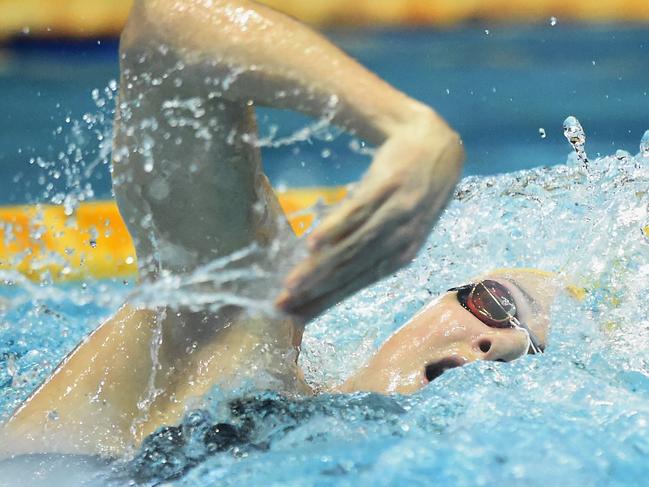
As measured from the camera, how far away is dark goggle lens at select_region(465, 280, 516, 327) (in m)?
1.29

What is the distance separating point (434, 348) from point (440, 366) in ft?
0.08

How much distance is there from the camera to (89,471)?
3.32 feet

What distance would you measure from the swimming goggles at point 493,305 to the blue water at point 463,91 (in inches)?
55.2

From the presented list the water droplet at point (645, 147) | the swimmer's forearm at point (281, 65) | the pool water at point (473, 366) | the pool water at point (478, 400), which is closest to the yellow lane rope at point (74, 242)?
the pool water at point (473, 366)

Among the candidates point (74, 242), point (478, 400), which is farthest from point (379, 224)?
point (74, 242)

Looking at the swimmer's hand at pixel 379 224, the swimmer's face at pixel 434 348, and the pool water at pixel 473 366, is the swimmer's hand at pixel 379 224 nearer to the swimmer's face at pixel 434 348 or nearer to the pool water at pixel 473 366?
the pool water at pixel 473 366

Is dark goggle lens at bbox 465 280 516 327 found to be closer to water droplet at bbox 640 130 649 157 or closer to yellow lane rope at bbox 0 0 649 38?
water droplet at bbox 640 130 649 157

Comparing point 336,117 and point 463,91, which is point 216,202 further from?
point 463,91

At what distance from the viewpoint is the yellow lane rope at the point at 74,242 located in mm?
2234

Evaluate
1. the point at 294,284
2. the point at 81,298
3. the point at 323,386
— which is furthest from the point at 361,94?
the point at 323,386

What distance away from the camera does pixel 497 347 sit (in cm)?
128

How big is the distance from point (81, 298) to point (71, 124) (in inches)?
81.9

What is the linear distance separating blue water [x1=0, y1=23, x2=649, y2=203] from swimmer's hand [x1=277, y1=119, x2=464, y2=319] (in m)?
1.99

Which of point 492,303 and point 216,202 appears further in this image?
point 492,303
